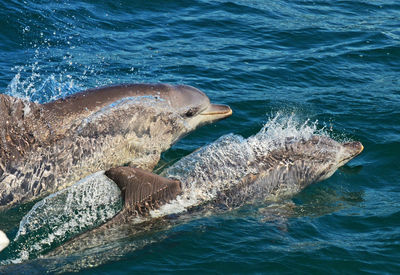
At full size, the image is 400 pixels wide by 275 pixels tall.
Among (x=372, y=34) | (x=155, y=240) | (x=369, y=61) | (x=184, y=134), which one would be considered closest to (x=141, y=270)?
(x=155, y=240)

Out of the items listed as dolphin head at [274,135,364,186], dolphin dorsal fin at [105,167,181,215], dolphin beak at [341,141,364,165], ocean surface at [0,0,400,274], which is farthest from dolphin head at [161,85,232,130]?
dolphin dorsal fin at [105,167,181,215]

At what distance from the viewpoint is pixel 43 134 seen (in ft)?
36.8

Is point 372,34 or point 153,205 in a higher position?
point 372,34

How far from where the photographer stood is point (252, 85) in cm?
1658

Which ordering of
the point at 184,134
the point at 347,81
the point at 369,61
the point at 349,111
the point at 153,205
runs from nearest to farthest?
1. the point at 153,205
2. the point at 184,134
3. the point at 349,111
4. the point at 347,81
5. the point at 369,61

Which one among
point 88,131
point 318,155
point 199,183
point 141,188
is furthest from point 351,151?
point 88,131

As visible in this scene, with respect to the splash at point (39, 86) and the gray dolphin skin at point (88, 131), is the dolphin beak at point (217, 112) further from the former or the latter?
the splash at point (39, 86)

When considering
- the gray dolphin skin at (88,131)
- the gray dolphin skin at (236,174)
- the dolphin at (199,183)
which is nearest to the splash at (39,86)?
the gray dolphin skin at (88,131)

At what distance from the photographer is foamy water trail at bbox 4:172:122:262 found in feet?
30.5

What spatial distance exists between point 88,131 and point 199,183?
7.96 feet

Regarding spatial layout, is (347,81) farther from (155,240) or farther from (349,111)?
(155,240)

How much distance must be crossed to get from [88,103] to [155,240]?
352 cm

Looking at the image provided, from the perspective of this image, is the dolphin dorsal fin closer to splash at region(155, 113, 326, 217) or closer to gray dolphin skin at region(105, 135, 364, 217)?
gray dolphin skin at region(105, 135, 364, 217)

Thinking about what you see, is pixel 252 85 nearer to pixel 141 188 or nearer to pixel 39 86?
pixel 39 86
